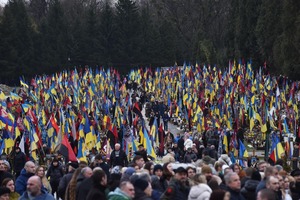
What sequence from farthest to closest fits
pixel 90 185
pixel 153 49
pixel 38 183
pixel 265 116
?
pixel 153 49 → pixel 265 116 → pixel 90 185 → pixel 38 183

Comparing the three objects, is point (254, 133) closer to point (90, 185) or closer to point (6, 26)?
point (90, 185)

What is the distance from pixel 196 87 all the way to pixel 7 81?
32011 millimetres

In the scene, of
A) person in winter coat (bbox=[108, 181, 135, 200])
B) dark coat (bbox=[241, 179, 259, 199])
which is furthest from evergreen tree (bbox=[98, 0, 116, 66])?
person in winter coat (bbox=[108, 181, 135, 200])

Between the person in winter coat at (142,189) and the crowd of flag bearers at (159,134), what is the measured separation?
0.01m

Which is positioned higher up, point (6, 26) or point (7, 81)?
point (6, 26)

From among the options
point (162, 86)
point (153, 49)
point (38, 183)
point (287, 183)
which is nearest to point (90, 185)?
point (38, 183)

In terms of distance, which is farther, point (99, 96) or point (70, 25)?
point (70, 25)

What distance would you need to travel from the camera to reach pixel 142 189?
28.8 ft

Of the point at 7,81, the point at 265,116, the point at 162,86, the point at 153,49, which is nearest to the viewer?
the point at 265,116

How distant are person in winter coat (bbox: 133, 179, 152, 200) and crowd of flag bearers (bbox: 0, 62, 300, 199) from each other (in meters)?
0.01

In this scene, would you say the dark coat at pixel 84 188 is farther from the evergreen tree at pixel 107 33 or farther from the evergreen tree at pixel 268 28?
the evergreen tree at pixel 107 33

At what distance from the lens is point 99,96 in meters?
42.2

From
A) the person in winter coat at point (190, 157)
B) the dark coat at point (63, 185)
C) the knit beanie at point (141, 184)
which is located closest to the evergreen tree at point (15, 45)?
the person in winter coat at point (190, 157)

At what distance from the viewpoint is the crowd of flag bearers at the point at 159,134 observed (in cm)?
1032
